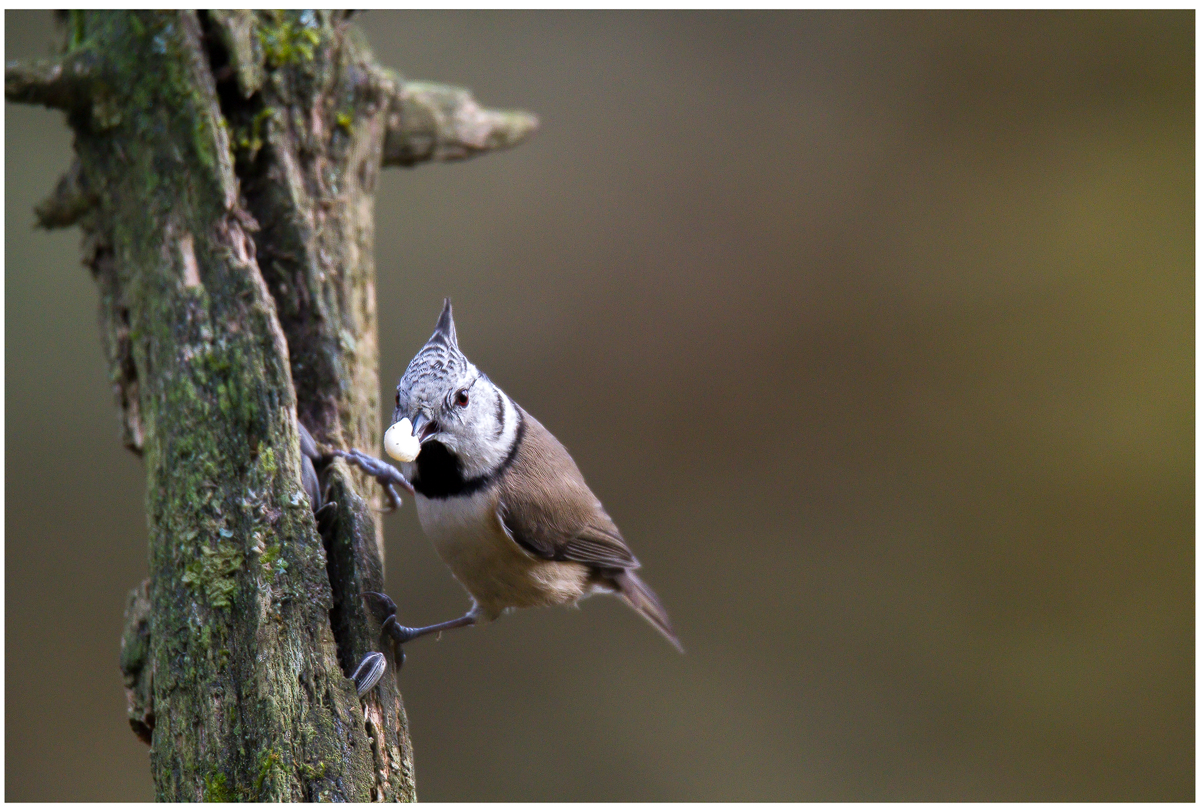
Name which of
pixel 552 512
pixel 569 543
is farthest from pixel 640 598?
pixel 552 512

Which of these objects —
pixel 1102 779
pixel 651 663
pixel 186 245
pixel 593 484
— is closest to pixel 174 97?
pixel 186 245

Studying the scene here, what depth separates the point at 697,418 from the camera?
5.47 metres

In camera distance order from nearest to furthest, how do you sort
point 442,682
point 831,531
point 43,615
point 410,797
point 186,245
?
point 410,797, point 186,245, point 43,615, point 442,682, point 831,531

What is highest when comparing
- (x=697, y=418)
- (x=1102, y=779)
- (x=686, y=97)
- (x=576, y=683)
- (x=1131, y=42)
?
(x=1131, y=42)

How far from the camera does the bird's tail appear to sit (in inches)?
120

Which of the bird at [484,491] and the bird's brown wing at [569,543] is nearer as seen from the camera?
the bird at [484,491]

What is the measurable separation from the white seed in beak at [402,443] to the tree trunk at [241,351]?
0.25 metres

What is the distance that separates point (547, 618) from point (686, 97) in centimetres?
331

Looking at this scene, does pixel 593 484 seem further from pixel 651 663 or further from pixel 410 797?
pixel 410 797

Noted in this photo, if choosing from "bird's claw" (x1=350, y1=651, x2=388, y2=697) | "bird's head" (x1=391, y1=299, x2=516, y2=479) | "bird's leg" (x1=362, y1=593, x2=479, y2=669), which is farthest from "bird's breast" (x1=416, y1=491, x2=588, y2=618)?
"bird's claw" (x1=350, y1=651, x2=388, y2=697)

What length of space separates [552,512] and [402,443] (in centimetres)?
63

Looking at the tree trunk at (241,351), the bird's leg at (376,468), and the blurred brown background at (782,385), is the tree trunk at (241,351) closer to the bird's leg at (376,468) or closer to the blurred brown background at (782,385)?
the bird's leg at (376,468)

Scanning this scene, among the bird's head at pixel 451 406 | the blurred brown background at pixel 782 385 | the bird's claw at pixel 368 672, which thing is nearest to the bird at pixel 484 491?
the bird's head at pixel 451 406

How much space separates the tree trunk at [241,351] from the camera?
6.45 feet
